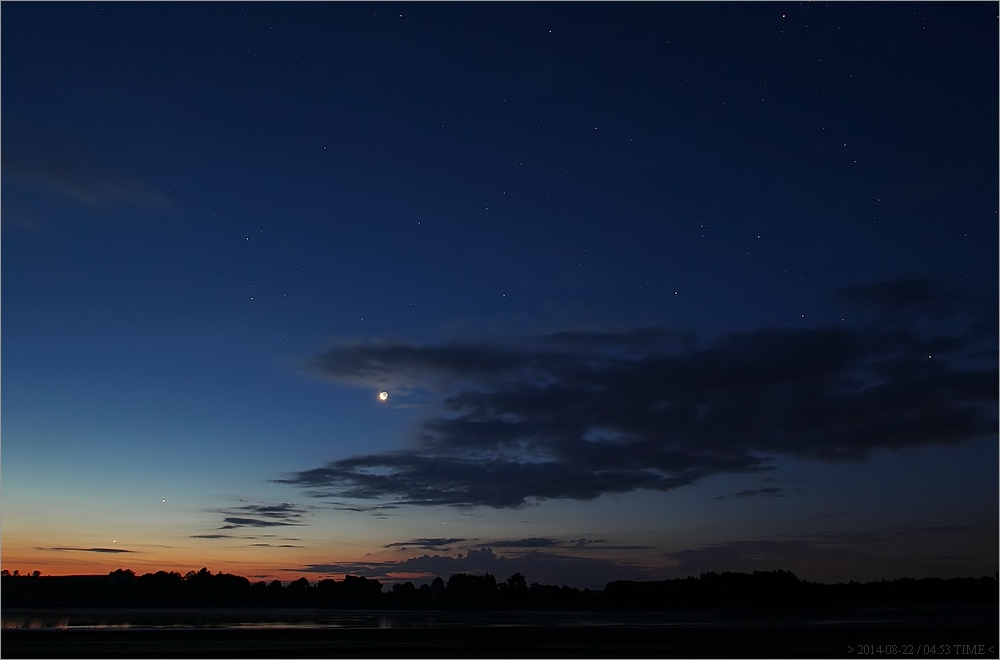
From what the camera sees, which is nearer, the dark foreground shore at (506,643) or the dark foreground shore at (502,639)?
the dark foreground shore at (506,643)

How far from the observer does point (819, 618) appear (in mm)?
57812

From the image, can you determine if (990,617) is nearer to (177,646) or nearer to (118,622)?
(177,646)

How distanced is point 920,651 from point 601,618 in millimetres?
25632

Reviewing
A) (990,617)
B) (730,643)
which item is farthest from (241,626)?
(990,617)

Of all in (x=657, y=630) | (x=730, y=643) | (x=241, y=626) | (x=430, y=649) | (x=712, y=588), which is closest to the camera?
(x=430, y=649)

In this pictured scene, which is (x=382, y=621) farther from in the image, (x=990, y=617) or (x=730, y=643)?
(x=990, y=617)

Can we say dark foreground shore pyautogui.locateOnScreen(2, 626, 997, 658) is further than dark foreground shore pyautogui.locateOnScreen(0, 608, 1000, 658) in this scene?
No

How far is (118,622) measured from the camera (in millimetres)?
51125

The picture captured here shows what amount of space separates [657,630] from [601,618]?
44.1 ft

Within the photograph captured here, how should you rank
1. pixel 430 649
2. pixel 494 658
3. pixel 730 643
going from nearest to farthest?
pixel 494 658 < pixel 430 649 < pixel 730 643

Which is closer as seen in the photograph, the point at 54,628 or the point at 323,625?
the point at 54,628

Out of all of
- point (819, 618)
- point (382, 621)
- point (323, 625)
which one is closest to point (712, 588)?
point (819, 618)

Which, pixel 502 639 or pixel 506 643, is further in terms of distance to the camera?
pixel 502 639

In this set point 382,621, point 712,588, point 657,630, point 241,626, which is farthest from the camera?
point 712,588
